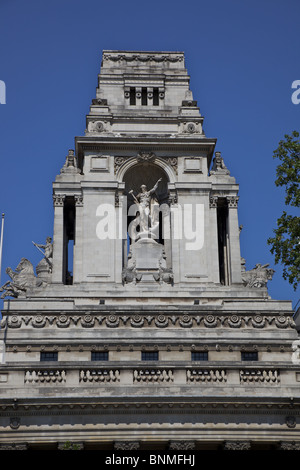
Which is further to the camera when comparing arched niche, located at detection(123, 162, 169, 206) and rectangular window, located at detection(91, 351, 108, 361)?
arched niche, located at detection(123, 162, 169, 206)

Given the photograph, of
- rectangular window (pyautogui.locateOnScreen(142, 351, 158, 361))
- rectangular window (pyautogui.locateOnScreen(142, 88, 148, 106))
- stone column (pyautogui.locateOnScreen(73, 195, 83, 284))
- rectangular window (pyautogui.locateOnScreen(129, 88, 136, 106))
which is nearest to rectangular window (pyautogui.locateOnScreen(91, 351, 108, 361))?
rectangular window (pyautogui.locateOnScreen(142, 351, 158, 361))

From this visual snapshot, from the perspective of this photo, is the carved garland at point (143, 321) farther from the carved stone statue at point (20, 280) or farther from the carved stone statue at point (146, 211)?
the carved stone statue at point (146, 211)

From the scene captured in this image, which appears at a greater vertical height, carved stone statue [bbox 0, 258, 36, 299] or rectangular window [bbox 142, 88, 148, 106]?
rectangular window [bbox 142, 88, 148, 106]

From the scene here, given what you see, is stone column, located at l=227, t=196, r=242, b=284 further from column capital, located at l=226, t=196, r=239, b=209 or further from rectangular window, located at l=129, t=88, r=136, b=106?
rectangular window, located at l=129, t=88, r=136, b=106

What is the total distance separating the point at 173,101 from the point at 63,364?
99.2 ft

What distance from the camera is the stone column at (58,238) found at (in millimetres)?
58906

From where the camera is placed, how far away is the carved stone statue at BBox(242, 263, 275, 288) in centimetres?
5928

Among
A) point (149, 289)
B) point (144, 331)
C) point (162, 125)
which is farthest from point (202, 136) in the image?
point (144, 331)

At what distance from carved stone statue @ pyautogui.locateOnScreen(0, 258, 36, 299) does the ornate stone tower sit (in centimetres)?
11

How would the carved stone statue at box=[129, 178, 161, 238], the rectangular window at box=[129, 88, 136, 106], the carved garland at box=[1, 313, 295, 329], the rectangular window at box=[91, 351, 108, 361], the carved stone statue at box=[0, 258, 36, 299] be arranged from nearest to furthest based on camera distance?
the rectangular window at box=[91, 351, 108, 361] < the carved garland at box=[1, 313, 295, 329] < the carved stone statue at box=[0, 258, 36, 299] < the carved stone statue at box=[129, 178, 161, 238] < the rectangular window at box=[129, 88, 136, 106]

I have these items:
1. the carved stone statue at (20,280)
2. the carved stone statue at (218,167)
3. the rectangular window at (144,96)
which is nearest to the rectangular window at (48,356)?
the carved stone statue at (20,280)

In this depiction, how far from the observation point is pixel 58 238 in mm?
60438

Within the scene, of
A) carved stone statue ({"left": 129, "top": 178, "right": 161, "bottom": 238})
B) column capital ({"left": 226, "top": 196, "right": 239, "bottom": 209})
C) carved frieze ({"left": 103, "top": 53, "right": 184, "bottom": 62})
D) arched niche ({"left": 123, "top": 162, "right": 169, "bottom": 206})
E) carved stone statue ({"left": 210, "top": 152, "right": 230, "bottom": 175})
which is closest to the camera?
carved stone statue ({"left": 129, "top": 178, "right": 161, "bottom": 238})
